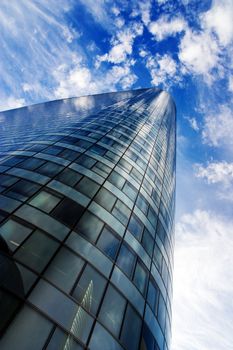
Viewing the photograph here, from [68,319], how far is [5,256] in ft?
14.4

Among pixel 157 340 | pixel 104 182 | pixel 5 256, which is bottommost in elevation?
pixel 5 256

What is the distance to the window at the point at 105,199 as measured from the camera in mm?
20381

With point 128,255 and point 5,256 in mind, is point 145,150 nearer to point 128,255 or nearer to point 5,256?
point 128,255

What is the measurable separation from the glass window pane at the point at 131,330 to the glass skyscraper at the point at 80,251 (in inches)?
1.9

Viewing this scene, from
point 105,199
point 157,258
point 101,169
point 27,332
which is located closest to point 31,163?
point 101,169

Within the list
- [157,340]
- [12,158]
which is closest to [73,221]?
[157,340]

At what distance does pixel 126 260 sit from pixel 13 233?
7.83 meters

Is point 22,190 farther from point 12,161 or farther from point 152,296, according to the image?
point 152,296

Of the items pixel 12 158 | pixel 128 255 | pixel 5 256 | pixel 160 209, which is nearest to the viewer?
pixel 5 256

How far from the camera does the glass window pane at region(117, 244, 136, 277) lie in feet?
55.2

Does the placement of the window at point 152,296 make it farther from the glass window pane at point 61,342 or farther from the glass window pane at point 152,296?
the glass window pane at point 61,342

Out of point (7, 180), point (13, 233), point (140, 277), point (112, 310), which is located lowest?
point (112, 310)

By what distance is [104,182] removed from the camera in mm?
23156

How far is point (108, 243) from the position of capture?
17391 mm
